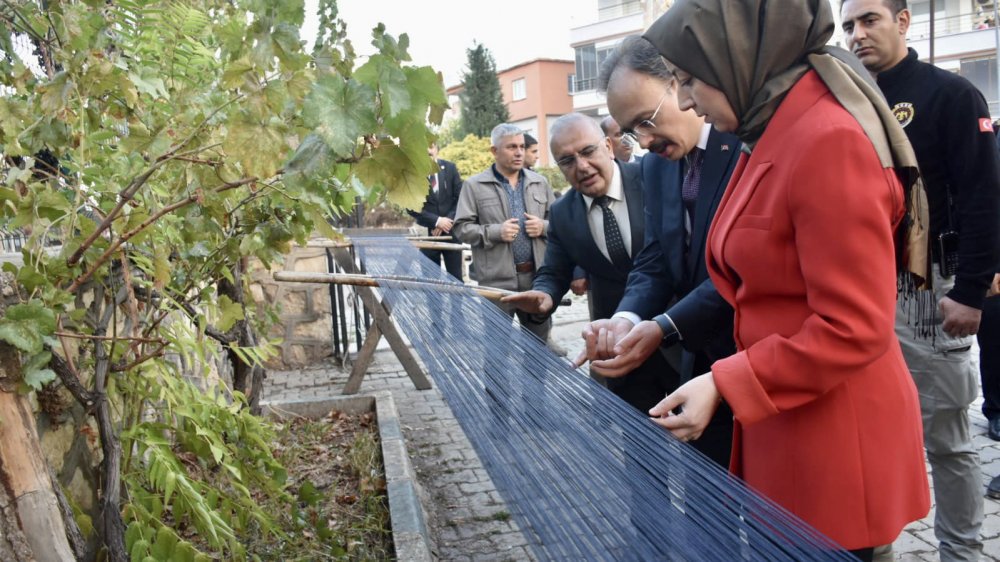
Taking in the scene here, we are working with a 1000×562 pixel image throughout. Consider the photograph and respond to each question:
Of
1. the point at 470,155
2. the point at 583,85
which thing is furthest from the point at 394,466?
the point at 583,85

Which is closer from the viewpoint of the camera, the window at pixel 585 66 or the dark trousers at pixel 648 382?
the dark trousers at pixel 648 382

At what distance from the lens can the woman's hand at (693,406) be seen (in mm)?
1646

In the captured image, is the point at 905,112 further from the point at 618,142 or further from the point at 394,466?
the point at 394,466

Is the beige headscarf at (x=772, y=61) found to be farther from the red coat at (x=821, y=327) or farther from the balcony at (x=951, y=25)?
the balcony at (x=951, y=25)

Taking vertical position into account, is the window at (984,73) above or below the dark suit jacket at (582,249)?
above

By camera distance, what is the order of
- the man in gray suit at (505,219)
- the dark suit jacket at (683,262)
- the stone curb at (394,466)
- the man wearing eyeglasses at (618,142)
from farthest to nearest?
the man in gray suit at (505,219), the man wearing eyeglasses at (618,142), the stone curb at (394,466), the dark suit jacket at (683,262)

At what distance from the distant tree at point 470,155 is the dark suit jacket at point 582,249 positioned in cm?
2978

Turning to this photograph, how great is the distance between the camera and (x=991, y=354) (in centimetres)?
494

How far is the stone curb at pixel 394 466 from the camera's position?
3314mm

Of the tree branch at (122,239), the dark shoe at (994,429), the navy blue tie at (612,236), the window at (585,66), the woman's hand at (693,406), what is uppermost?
the window at (585,66)

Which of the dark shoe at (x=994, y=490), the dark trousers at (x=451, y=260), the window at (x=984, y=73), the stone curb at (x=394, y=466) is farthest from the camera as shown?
the window at (x=984, y=73)

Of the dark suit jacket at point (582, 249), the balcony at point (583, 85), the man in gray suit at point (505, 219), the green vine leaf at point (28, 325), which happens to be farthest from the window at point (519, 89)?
the green vine leaf at point (28, 325)

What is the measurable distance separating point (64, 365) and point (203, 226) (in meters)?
0.57

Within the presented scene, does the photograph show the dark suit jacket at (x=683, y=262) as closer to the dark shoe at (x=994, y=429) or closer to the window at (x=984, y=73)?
the dark shoe at (x=994, y=429)
